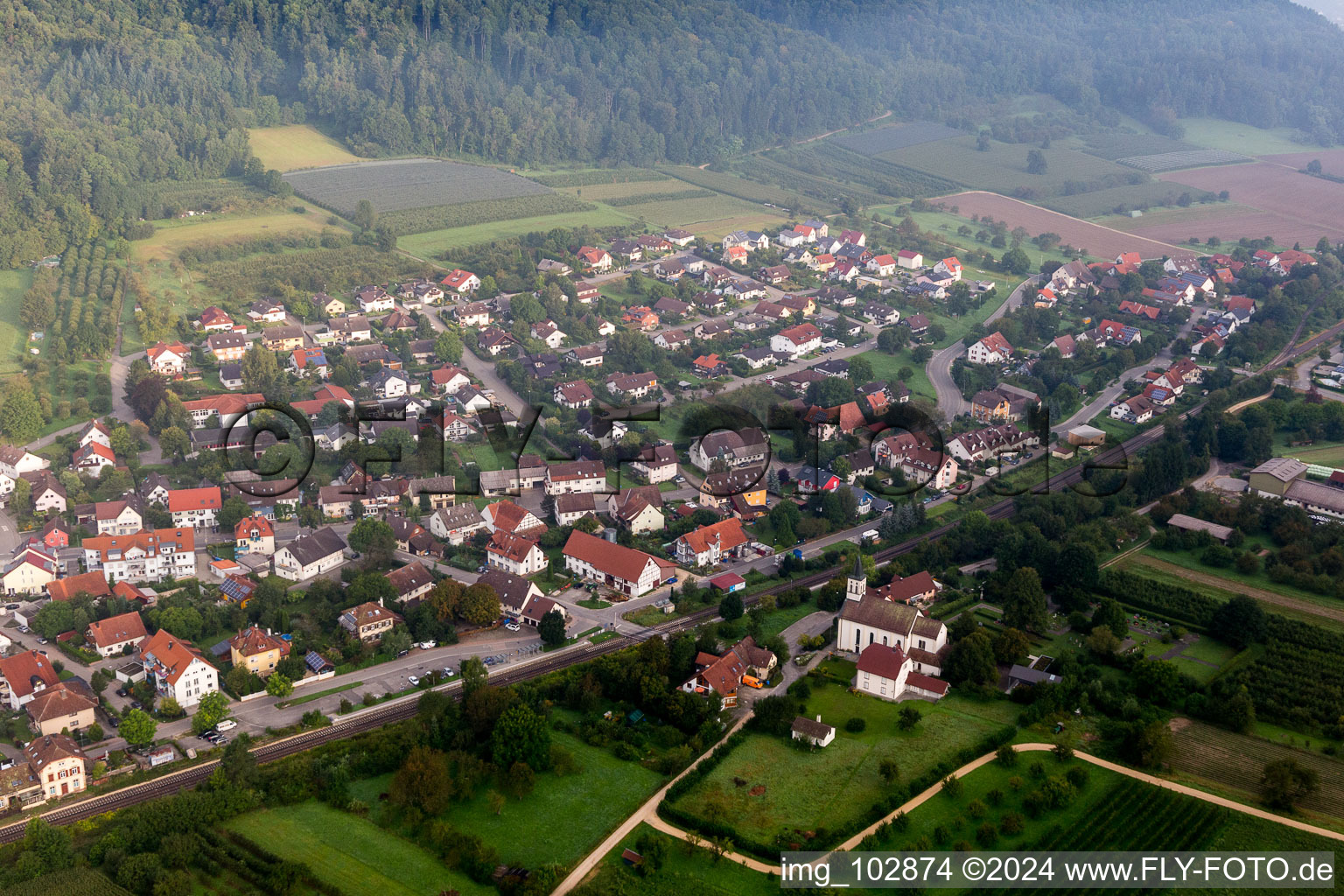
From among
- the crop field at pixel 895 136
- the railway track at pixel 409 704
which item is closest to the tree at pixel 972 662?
the railway track at pixel 409 704

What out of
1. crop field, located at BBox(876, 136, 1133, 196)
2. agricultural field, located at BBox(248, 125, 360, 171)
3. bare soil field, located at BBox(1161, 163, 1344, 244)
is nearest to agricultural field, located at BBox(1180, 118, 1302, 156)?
bare soil field, located at BBox(1161, 163, 1344, 244)

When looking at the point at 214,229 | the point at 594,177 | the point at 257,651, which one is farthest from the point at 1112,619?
the point at 594,177

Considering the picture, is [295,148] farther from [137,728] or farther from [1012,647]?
[1012,647]

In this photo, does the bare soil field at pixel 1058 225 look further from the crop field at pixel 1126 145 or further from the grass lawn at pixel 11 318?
the grass lawn at pixel 11 318

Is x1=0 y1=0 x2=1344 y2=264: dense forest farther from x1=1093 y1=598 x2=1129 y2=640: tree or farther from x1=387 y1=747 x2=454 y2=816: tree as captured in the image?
x1=1093 y1=598 x2=1129 y2=640: tree

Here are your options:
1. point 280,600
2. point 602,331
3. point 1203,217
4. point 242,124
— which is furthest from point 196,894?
point 1203,217

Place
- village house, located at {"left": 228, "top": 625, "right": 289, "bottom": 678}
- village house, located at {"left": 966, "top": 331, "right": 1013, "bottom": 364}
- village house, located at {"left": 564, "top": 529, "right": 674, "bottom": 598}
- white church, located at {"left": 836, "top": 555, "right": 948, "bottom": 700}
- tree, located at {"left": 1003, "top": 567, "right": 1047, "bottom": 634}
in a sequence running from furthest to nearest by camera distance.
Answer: village house, located at {"left": 966, "top": 331, "right": 1013, "bottom": 364}
village house, located at {"left": 564, "top": 529, "right": 674, "bottom": 598}
tree, located at {"left": 1003, "top": 567, "right": 1047, "bottom": 634}
village house, located at {"left": 228, "top": 625, "right": 289, "bottom": 678}
white church, located at {"left": 836, "top": 555, "right": 948, "bottom": 700}

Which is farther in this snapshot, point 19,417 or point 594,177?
point 594,177
